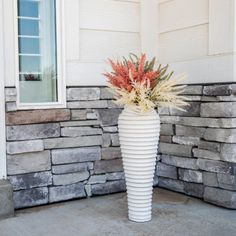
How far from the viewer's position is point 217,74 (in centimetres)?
337

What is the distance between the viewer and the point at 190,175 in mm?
3582

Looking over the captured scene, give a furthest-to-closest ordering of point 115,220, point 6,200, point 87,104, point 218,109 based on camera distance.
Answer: point 87,104 → point 218,109 → point 6,200 → point 115,220

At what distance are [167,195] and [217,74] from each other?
3.96 feet

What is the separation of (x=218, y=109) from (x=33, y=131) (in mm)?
1560

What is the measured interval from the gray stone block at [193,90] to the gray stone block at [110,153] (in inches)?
33.3

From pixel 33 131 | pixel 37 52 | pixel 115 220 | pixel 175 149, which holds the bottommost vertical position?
pixel 115 220

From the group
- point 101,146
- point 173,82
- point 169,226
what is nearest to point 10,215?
point 101,146

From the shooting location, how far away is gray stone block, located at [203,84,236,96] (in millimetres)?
3135

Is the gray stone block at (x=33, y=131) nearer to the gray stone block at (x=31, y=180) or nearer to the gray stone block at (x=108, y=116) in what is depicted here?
the gray stone block at (x=31, y=180)

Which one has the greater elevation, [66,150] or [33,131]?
[33,131]

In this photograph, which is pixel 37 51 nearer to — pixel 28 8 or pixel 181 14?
pixel 28 8

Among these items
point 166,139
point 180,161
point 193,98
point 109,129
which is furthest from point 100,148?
point 193,98

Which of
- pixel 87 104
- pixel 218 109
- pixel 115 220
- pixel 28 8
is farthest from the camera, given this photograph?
pixel 87 104

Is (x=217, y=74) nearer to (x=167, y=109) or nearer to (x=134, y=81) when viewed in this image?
(x=167, y=109)
